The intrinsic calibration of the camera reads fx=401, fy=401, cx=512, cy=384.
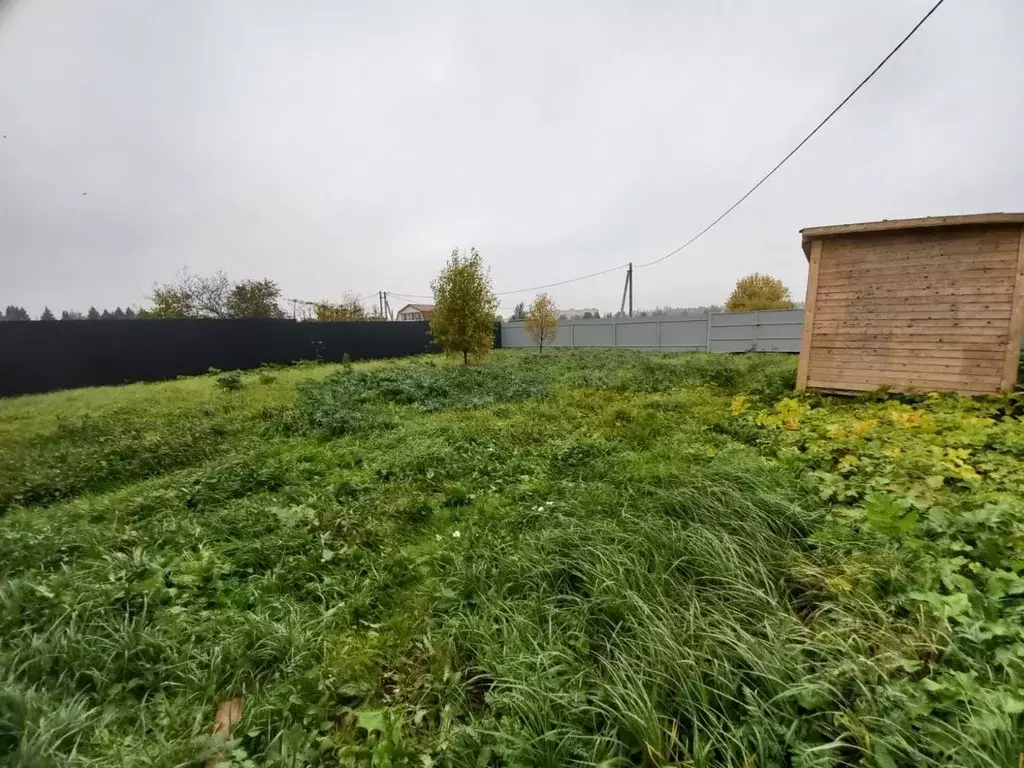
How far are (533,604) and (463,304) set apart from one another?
9.90 m

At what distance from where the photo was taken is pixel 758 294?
24203mm

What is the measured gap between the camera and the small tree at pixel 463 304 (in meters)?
11.1

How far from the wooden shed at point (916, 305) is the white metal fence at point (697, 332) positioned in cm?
773

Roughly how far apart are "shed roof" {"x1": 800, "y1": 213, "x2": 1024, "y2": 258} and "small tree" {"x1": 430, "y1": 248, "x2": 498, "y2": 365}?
744 centimetres

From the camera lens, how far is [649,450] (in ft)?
13.8

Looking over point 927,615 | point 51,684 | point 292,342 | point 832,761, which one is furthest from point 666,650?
point 292,342

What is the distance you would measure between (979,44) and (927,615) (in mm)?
8154

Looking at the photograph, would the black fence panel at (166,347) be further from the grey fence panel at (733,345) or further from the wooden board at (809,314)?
the grey fence panel at (733,345)

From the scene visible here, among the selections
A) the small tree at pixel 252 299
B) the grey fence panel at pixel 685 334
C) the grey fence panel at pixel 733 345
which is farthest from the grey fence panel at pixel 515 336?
the small tree at pixel 252 299

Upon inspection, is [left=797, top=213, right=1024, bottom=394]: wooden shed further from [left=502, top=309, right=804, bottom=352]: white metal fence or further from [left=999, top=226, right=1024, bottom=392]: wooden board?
[left=502, top=309, right=804, bottom=352]: white metal fence

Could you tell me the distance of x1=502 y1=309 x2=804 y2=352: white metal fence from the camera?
14.5 m

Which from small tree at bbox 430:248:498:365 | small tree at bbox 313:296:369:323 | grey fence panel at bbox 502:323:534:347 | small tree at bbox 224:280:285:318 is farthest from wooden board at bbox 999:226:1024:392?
small tree at bbox 224:280:285:318

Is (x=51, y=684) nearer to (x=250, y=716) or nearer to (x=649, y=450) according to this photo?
(x=250, y=716)

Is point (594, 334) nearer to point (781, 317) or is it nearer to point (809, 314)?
point (781, 317)
